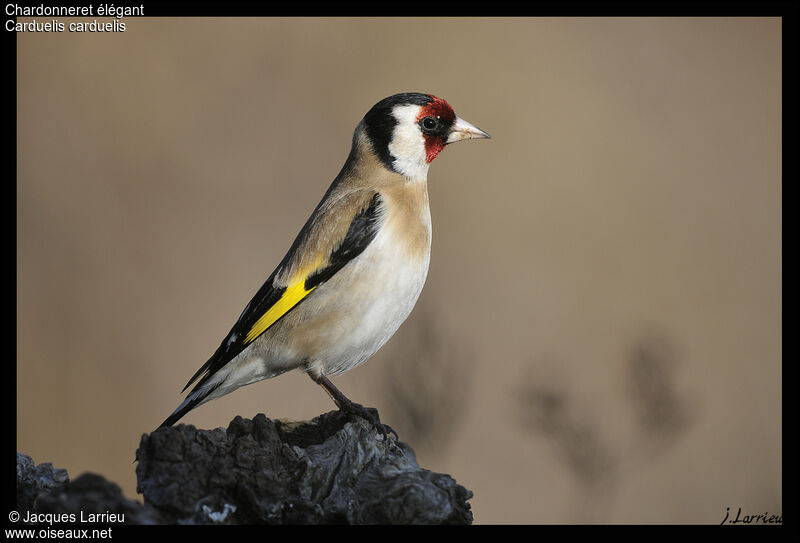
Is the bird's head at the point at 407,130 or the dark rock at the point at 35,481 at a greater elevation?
the bird's head at the point at 407,130

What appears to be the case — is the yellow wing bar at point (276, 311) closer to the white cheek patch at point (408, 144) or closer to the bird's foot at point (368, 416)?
the bird's foot at point (368, 416)

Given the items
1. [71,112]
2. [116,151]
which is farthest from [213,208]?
[71,112]

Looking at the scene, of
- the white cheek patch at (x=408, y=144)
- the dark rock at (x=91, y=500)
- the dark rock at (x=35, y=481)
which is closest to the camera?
the dark rock at (x=91, y=500)

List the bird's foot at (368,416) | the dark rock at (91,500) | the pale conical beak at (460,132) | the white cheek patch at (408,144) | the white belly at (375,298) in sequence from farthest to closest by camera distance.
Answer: the pale conical beak at (460,132), the white cheek patch at (408,144), the white belly at (375,298), the bird's foot at (368,416), the dark rock at (91,500)

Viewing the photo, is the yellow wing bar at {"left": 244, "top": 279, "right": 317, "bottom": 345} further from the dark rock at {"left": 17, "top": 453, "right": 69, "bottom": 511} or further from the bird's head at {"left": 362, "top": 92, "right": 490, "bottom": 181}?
the dark rock at {"left": 17, "top": 453, "right": 69, "bottom": 511}

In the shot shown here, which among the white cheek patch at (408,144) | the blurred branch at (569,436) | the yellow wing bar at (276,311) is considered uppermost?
the white cheek patch at (408,144)

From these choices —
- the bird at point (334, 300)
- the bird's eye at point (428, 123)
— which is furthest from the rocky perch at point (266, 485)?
the bird's eye at point (428, 123)

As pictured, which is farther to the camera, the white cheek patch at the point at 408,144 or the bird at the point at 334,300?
the white cheek patch at the point at 408,144
